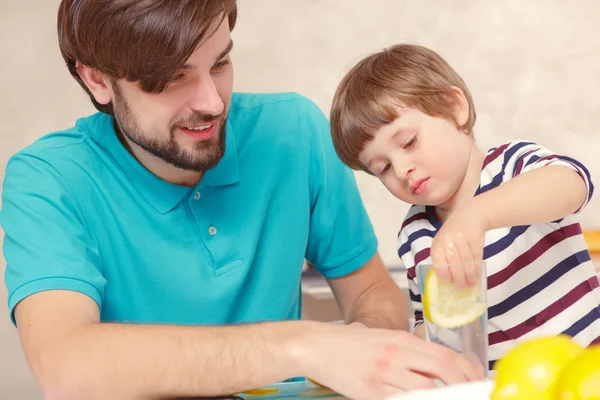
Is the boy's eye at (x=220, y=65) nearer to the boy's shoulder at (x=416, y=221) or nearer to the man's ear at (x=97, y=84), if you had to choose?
the man's ear at (x=97, y=84)

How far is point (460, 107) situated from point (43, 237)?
82 cm

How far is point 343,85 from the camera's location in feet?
4.81

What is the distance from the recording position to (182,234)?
1.45m

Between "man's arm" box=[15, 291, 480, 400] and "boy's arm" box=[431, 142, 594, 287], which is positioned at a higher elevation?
"boy's arm" box=[431, 142, 594, 287]

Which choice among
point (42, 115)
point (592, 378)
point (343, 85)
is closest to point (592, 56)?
point (343, 85)

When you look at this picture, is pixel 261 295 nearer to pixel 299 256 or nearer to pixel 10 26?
pixel 299 256

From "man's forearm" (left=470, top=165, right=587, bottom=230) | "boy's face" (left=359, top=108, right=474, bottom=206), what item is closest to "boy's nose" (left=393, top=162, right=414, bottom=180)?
"boy's face" (left=359, top=108, right=474, bottom=206)

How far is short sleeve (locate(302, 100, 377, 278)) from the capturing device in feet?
5.27

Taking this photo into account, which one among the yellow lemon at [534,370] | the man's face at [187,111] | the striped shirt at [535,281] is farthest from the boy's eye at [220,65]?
the yellow lemon at [534,370]

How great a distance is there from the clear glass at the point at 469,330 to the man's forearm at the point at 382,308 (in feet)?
1.60

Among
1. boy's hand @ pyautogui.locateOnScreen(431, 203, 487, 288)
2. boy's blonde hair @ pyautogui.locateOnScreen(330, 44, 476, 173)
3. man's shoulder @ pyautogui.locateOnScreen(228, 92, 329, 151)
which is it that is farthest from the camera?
man's shoulder @ pyautogui.locateOnScreen(228, 92, 329, 151)

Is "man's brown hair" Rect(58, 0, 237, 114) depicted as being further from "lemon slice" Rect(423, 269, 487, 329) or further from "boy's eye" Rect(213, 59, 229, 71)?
"lemon slice" Rect(423, 269, 487, 329)

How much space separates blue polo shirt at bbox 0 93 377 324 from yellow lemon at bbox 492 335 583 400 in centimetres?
88

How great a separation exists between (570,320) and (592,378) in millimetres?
879
